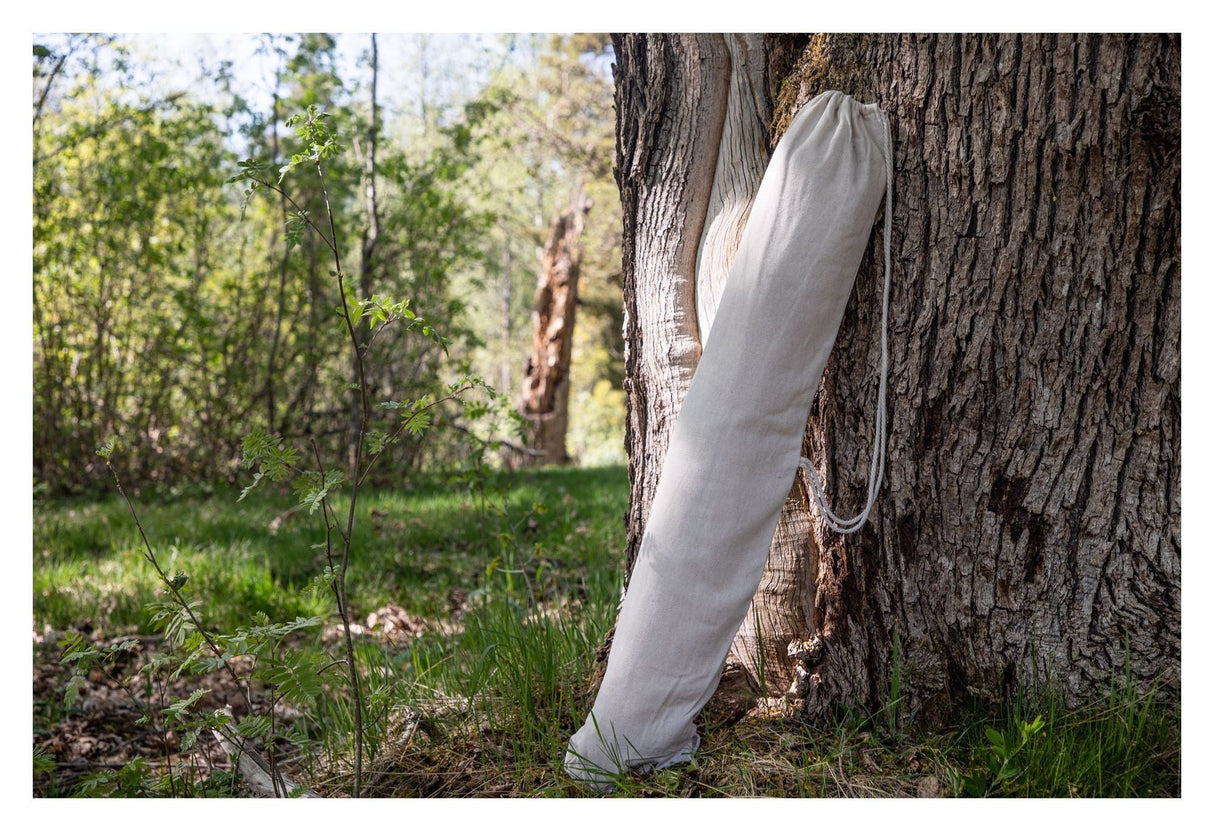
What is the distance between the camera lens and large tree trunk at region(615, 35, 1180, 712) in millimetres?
1661

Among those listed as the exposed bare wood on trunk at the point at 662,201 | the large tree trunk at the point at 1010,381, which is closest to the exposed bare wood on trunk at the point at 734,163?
the exposed bare wood on trunk at the point at 662,201

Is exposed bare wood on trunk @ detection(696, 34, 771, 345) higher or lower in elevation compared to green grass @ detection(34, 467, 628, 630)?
higher

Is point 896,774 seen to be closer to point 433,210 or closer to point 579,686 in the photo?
point 579,686

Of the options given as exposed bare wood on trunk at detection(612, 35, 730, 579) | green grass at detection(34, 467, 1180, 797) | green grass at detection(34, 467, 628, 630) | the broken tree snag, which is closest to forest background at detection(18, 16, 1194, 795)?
green grass at detection(34, 467, 628, 630)

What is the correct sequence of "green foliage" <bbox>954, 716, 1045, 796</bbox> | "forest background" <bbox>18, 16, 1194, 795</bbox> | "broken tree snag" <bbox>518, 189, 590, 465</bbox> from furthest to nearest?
"broken tree snag" <bbox>518, 189, 590, 465</bbox>
"forest background" <bbox>18, 16, 1194, 795</bbox>
"green foliage" <bbox>954, 716, 1045, 796</bbox>

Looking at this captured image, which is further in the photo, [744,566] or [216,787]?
[216,787]

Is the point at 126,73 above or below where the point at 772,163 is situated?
above

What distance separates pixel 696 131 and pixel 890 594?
3.97ft

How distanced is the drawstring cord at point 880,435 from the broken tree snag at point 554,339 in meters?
8.48

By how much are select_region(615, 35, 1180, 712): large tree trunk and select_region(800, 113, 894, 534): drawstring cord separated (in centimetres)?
3

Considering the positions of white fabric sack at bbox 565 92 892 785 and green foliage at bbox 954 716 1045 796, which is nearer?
green foliage at bbox 954 716 1045 796

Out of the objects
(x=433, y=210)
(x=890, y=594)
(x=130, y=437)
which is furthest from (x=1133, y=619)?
(x=130, y=437)

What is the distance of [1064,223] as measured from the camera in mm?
1675

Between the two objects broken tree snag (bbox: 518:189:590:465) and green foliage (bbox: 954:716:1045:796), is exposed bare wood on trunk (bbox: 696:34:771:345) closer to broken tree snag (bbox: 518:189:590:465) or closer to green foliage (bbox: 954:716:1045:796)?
green foliage (bbox: 954:716:1045:796)
